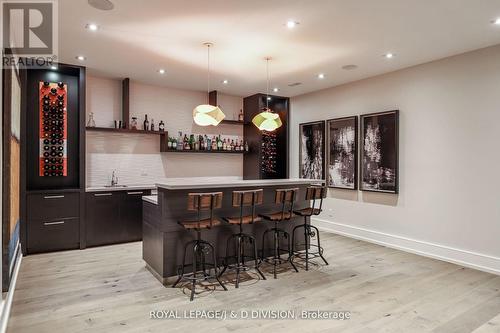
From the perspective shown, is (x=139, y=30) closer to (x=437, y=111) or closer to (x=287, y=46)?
(x=287, y=46)

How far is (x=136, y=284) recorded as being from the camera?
3742mm

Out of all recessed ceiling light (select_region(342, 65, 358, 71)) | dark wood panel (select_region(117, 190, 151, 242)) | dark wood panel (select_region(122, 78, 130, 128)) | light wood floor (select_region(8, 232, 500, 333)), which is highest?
recessed ceiling light (select_region(342, 65, 358, 71))

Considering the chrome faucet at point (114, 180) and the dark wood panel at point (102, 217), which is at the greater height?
the chrome faucet at point (114, 180)

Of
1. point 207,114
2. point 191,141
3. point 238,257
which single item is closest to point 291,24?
point 207,114

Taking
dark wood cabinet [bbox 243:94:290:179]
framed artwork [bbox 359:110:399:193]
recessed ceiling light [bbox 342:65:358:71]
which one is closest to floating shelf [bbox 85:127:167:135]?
dark wood cabinet [bbox 243:94:290:179]

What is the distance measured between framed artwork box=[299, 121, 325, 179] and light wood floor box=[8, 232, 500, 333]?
246 centimetres

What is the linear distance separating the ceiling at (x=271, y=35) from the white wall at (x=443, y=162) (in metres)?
0.33

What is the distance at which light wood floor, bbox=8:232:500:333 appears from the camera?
2834mm

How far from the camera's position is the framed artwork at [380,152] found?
17.5 feet

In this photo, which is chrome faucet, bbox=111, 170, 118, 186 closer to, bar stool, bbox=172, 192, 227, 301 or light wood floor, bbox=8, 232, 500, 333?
light wood floor, bbox=8, 232, 500, 333

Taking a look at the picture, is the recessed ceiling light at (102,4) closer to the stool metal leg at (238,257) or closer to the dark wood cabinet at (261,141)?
the stool metal leg at (238,257)

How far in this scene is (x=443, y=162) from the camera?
4.75 metres

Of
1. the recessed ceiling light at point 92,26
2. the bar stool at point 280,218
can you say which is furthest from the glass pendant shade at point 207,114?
the recessed ceiling light at point 92,26

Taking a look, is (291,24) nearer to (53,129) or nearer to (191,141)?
(191,141)
